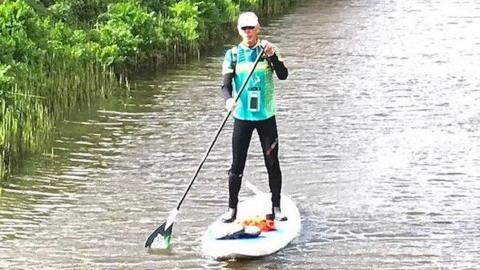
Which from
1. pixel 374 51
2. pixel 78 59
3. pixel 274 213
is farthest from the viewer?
pixel 374 51

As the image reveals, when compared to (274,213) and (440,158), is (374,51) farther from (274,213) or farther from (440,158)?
(274,213)

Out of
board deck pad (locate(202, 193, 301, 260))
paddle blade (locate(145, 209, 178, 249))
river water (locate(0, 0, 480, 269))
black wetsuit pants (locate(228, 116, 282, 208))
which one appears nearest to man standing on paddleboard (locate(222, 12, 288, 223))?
black wetsuit pants (locate(228, 116, 282, 208))

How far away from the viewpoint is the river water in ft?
27.9

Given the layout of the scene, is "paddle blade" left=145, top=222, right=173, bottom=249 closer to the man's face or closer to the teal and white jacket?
the teal and white jacket

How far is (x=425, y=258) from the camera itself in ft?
26.9

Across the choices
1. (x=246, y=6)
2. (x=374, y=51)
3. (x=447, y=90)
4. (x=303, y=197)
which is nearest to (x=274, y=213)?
(x=303, y=197)

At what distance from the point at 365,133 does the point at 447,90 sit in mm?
3213

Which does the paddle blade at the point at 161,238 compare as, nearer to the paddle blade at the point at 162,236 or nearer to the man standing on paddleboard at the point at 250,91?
the paddle blade at the point at 162,236

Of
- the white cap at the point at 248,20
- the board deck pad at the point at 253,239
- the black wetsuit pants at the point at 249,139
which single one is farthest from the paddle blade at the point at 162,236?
the white cap at the point at 248,20

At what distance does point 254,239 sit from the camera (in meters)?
8.27

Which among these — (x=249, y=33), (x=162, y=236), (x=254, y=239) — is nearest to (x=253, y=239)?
(x=254, y=239)

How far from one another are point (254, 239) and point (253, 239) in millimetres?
12

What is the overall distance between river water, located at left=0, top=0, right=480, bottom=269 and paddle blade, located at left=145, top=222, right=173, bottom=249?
125 millimetres

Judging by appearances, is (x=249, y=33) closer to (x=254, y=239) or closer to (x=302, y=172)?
(x=254, y=239)
